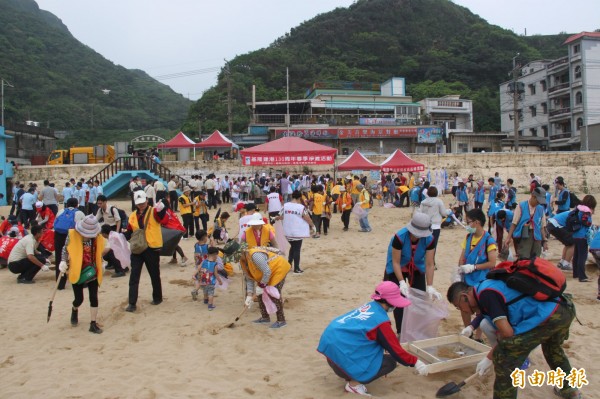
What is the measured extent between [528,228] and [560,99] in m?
39.1

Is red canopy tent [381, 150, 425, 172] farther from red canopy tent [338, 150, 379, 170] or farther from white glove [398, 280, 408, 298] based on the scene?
white glove [398, 280, 408, 298]

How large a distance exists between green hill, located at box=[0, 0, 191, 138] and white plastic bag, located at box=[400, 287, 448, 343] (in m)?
45.7

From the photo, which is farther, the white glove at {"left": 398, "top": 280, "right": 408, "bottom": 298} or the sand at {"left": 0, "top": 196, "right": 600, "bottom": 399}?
the white glove at {"left": 398, "top": 280, "right": 408, "bottom": 298}

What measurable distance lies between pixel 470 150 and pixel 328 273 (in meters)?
34.5

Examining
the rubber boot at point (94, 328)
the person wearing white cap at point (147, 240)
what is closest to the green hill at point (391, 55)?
the person wearing white cap at point (147, 240)

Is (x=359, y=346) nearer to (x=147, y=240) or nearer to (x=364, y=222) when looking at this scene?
(x=147, y=240)

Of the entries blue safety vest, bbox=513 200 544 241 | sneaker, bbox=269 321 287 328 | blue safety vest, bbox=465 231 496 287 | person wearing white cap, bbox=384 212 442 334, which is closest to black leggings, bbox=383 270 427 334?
person wearing white cap, bbox=384 212 442 334

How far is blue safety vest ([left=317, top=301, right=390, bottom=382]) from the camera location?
392cm

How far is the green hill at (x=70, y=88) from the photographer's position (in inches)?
1844

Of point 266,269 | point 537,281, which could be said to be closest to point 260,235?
point 266,269

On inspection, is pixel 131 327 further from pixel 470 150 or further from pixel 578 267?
pixel 470 150

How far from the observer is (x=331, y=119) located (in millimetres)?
37688

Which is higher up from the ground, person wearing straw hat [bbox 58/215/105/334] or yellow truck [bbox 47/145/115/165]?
yellow truck [bbox 47/145/115/165]

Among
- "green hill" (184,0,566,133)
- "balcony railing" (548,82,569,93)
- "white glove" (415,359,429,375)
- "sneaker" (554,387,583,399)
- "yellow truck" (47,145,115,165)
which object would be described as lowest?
"sneaker" (554,387,583,399)
